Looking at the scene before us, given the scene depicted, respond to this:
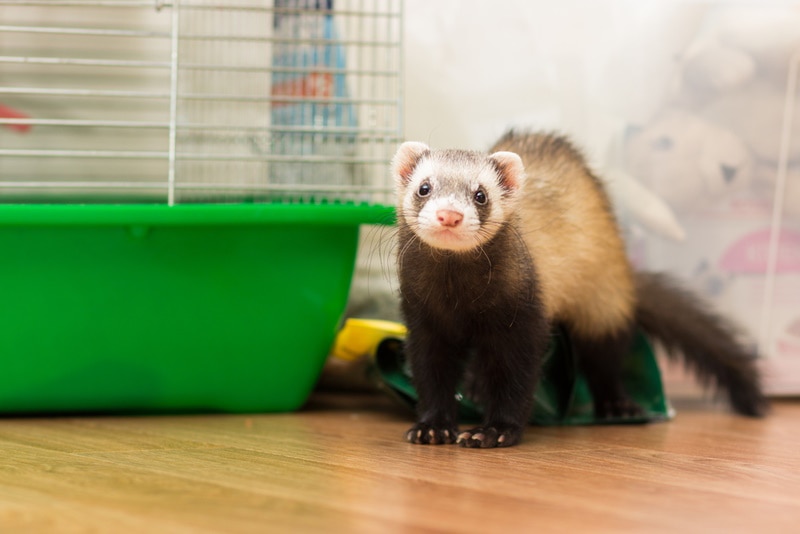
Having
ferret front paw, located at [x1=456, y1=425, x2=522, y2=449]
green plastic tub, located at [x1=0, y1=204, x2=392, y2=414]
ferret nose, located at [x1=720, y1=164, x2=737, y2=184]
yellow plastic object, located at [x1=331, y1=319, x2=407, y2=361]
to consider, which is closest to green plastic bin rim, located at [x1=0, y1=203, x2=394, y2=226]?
green plastic tub, located at [x1=0, y1=204, x2=392, y2=414]

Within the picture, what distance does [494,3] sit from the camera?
1780 millimetres

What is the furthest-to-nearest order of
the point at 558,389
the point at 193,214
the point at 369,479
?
the point at 558,389 < the point at 193,214 < the point at 369,479

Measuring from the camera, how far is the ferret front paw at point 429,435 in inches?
47.8

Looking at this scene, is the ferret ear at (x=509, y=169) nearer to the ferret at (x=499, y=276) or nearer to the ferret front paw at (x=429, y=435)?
the ferret at (x=499, y=276)

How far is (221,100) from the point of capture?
155 cm

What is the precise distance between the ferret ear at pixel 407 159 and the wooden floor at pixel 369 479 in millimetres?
343

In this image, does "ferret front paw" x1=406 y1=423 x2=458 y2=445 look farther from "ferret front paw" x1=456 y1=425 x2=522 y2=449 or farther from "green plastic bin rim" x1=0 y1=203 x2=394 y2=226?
"green plastic bin rim" x1=0 y1=203 x2=394 y2=226

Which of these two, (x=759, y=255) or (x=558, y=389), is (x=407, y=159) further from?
(x=759, y=255)

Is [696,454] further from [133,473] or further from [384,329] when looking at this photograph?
[133,473]

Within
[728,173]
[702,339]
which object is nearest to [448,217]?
[702,339]

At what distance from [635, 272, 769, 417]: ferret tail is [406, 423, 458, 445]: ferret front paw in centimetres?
51

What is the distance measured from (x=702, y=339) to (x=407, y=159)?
→ 2.16 feet

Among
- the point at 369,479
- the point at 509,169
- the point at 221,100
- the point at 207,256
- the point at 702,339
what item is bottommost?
the point at 369,479

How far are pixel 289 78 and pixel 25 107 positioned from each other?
62 cm
